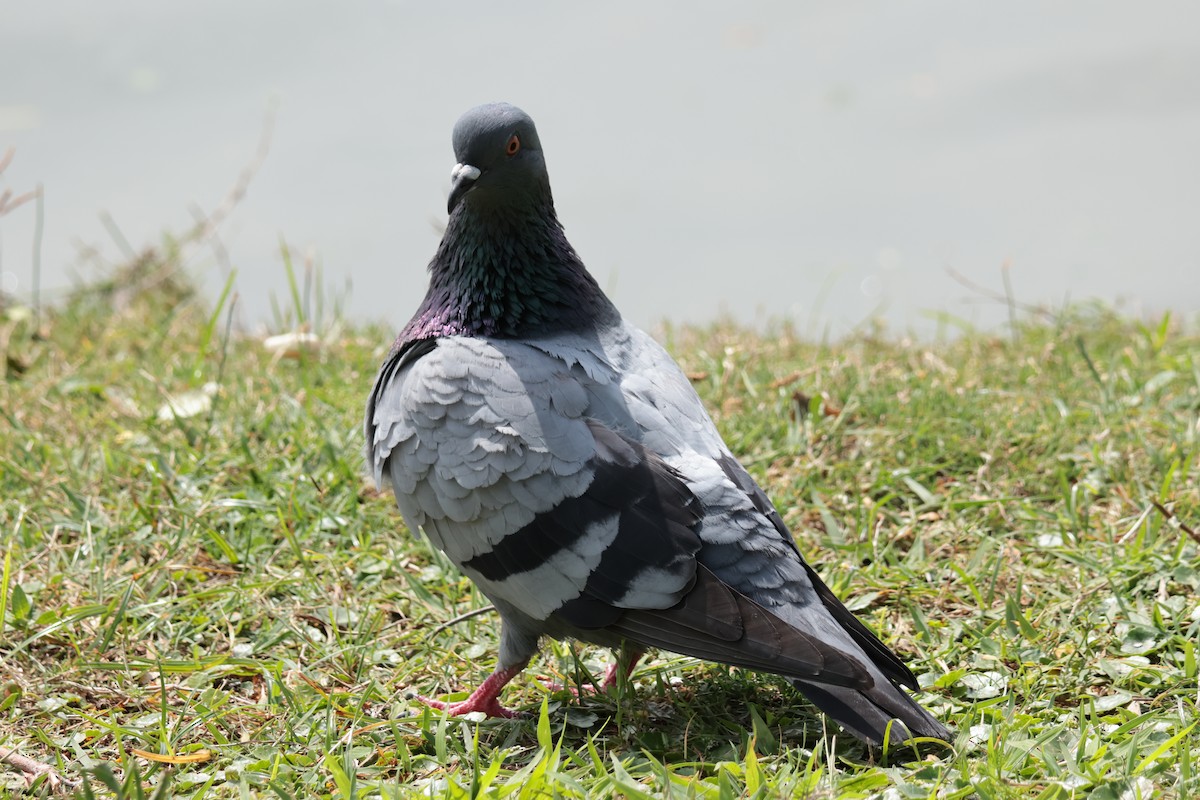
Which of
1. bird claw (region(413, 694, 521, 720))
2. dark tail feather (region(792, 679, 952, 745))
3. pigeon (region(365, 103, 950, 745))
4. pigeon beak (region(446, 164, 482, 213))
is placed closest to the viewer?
dark tail feather (region(792, 679, 952, 745))

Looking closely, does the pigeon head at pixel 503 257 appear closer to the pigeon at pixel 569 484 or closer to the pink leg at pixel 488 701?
the pigeon at pixel 569 484

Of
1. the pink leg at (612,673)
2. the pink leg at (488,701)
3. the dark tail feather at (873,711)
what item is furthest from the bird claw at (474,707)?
the dark tail feather at (873,711)

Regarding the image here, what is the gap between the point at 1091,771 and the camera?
103 inches

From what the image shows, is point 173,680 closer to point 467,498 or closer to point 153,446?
point 467,498

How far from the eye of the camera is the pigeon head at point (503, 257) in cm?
339

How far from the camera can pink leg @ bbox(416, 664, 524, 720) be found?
10.6 ft

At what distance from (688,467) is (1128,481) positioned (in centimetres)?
204

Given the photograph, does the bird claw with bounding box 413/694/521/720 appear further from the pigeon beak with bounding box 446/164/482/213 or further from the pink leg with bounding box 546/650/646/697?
the pigeon beak with bounding box 446/164/482/213

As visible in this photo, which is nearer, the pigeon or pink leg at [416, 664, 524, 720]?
the pigeon

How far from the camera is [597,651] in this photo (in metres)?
3.68

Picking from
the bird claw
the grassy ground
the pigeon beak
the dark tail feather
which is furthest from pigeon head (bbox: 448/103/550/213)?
Result: the dark tail feather

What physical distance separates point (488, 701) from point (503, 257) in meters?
1.32

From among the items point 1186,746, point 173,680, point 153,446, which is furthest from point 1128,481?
point 153,446

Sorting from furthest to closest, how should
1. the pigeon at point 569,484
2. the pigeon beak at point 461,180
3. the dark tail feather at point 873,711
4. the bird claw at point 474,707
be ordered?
the pigeon beak at point 461,180
the bird claw at point 474,707
the pigeon at point 569,484
the dark tail feather at point 873,711
